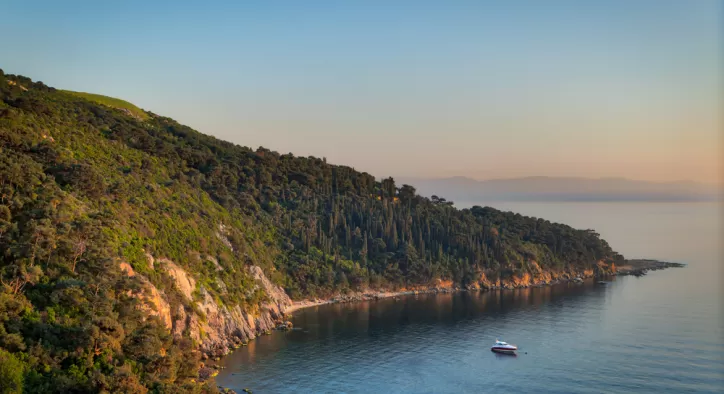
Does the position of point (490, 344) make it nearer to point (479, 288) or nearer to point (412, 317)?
point (412, 317)

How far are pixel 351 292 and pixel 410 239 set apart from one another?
79.7ft

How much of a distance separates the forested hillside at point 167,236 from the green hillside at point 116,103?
12.9 ft

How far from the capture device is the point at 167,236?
75.4m

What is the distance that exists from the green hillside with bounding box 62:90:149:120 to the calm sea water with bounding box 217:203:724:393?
243ft

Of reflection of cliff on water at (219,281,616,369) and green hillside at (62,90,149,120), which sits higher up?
green hillside at (62,90,149,120)

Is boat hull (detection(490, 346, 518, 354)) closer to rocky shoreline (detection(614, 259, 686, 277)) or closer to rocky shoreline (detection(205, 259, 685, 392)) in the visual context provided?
rocky shoreline (detection(205, 259, 685, 392))

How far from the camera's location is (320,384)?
64.3m

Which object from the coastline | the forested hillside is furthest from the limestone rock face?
the coastline

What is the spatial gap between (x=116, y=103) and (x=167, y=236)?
83942 mm

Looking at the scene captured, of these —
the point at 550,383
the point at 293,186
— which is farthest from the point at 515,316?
the point at 293,186

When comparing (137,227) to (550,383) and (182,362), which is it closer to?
(182,362)

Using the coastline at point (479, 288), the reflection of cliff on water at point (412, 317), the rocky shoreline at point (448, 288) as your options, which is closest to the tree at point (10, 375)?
the rocky shoreline at point (448, 288)

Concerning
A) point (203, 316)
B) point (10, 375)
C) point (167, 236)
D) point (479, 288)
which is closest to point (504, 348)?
point (203, 316)

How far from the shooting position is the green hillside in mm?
142000
